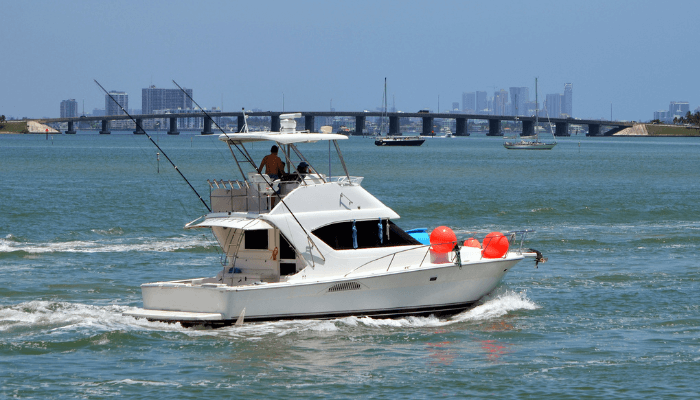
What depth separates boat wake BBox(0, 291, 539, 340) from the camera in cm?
1689

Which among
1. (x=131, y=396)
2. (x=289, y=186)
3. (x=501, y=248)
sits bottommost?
(x=131, y=396)

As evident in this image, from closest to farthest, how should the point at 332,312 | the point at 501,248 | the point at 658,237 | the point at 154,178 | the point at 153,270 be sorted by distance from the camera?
1. the point at 332,312
2. the point at 501,248
3. the point at 153,270
4. the point at 658,237
5. the point at 154,178

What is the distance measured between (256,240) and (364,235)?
2.15 metres

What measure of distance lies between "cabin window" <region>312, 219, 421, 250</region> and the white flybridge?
0.8 inches

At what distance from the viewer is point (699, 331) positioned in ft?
58.4

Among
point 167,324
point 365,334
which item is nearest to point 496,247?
point 365,334

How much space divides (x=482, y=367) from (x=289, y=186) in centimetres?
528

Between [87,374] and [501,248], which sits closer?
[87,374]

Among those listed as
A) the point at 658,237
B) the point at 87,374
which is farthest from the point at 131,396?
the point at 658,237

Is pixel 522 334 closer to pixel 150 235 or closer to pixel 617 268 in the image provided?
pixel 617 268

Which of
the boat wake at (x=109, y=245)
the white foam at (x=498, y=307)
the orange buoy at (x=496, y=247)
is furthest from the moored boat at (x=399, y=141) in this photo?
the orange buoy at (x=496, y=247)

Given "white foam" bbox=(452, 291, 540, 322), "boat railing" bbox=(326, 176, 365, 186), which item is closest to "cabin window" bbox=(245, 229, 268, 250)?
"boat railing" bbox=(326, 176, 365, 186)

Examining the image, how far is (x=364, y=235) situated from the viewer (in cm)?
1816

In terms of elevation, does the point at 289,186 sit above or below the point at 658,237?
above
